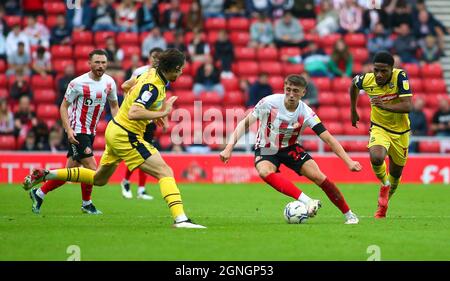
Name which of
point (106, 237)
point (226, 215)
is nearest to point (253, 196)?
point (226, 215)

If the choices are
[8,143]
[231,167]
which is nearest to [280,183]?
[231,167]

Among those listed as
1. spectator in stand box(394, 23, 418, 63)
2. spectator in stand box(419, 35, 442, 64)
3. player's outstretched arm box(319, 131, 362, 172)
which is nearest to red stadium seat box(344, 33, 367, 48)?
spectator in stand box(394, 23, 418, 63)

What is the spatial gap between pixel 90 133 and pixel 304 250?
18.4 ft

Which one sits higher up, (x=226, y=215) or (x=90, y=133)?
(x=90, y=133)

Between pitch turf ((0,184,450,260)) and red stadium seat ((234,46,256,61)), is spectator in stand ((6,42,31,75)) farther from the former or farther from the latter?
pitch turf ((0,184,450,260))

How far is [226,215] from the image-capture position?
44.7ft

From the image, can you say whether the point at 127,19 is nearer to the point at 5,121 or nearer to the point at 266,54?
the point at 266,54

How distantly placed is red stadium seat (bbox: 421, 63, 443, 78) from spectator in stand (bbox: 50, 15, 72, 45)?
34.4 feet

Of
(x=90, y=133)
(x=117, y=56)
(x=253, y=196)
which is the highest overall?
(x=117, y=56)

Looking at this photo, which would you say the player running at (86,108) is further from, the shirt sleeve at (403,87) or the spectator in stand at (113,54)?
the spectator in stand at (113,54)

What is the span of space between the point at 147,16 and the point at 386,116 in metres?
14.1

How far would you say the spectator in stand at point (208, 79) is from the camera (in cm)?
2481

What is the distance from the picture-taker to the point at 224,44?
25.4 m
